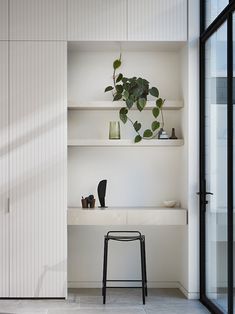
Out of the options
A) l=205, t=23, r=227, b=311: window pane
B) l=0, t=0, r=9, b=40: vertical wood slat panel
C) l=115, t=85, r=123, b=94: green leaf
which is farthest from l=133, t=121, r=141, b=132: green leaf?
l=0, t=0, r=9, b=40: vertical wood slat panel

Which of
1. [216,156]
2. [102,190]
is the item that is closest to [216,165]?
[216,156]

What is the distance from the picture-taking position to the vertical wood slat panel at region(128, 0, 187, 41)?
5039 millimetres

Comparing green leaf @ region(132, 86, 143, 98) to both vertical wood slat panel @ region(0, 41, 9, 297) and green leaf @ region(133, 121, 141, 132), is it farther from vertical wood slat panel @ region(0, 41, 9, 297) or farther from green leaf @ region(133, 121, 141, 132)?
vertical wood slat panel @ region(0, 41, 9, 297)

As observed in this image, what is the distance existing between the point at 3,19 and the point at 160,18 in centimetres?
147

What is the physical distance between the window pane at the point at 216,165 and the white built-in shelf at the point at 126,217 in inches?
14.5

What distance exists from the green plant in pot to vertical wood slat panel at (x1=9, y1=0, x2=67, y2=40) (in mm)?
693

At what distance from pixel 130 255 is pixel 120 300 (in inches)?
26.1

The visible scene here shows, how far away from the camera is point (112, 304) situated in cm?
478

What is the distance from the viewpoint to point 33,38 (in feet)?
16.4

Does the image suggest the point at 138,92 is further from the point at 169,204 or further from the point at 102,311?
the point at 102,311

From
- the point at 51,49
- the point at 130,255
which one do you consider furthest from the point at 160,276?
the point at 51,49

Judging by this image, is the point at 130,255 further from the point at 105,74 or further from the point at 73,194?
the point at 105,74

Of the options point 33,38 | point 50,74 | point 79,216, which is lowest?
point 79,216

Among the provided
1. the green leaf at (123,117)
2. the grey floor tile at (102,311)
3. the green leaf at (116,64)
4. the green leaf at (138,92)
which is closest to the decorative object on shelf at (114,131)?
the green leaf at (123,117)
